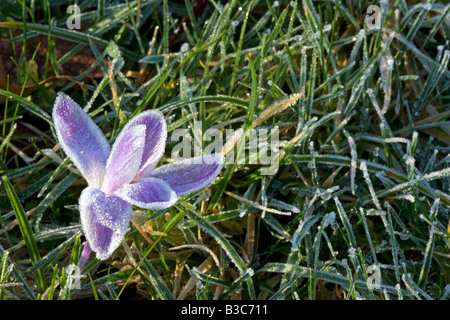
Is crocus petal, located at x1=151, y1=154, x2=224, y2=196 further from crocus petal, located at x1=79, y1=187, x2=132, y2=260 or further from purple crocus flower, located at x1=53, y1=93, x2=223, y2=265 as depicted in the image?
crocus petal, located at x1=79, y1=187, x2=132, y2=260

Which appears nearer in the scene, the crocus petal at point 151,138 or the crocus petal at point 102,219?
the crocus petal at point 102,219

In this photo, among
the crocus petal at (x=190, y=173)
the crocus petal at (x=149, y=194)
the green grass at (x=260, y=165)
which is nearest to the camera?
the crocus petal at (x=149, y=194)

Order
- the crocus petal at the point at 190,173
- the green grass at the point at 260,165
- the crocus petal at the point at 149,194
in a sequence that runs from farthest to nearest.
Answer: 1. the green grass at the point at 260,165
2. the crocus petal at the point at 190,173
3. the crocus petal at the point at 149,194

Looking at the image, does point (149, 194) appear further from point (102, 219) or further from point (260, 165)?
point (260, 165)

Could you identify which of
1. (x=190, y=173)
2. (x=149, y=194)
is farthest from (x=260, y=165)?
(x=149, y=194)

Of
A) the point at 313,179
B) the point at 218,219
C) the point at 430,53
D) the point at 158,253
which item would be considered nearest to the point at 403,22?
the point at 430,53

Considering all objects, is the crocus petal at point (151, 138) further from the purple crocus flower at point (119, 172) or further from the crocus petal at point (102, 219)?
the crocus petal at point (102, 219)

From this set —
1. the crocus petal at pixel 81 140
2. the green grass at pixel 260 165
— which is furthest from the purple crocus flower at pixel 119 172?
the green grass at pixel 260 165

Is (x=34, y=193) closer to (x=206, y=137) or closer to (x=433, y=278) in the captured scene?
(x=206, y=137)
